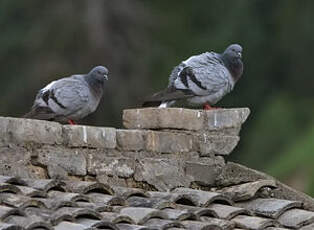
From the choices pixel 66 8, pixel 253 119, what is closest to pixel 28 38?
pixel 66 8

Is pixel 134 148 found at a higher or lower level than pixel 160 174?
higher

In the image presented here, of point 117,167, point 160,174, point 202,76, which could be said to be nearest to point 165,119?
point 160,174

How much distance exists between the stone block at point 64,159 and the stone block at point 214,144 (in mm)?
895

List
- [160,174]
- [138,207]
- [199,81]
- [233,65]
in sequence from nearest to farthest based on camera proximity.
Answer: [138,207] → [160,174] → [199,81] → [233,65]

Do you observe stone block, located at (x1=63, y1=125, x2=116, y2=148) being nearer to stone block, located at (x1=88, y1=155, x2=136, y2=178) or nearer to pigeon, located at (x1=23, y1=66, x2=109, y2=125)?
stone block, located at (x1=88, y1=155, x2=136, y2=178)

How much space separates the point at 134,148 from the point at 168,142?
9.9 inches

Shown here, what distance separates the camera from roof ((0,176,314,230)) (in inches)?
282

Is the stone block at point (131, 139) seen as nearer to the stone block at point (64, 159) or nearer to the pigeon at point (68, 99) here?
the stone block at point (64, 159)

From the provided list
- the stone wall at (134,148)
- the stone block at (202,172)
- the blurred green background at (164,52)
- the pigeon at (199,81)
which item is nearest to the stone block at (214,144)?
the stone wall at (134,148)

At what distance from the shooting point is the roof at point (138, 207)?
23.5 feet

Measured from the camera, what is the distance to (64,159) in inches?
330

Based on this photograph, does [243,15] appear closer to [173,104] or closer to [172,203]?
[173,104]

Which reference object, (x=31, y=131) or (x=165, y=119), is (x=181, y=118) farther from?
(x=31, y=131)

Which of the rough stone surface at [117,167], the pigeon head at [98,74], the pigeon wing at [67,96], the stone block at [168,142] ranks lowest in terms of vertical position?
the rough stone surface at [117,167]
